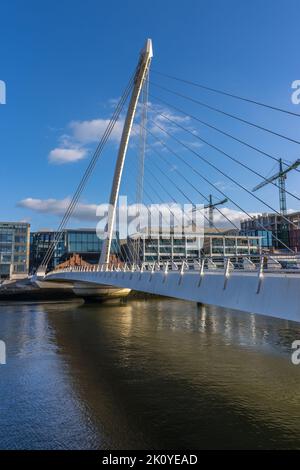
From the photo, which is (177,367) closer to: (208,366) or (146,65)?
(208,366)

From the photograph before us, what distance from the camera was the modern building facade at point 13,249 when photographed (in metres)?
104

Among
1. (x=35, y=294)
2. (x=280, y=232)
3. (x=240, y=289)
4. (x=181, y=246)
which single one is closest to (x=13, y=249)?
(x=35, y=294)

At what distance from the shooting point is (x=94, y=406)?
1593 centimetres

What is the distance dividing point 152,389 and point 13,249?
3760 inches

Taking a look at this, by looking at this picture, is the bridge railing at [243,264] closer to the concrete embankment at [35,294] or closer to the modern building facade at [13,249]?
the concrete embankment at [35,294]

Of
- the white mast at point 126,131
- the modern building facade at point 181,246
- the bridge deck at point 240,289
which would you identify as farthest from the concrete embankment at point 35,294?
the bridge deck at point 240,289

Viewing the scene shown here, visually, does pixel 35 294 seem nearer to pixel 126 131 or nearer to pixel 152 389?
pixel 126 131

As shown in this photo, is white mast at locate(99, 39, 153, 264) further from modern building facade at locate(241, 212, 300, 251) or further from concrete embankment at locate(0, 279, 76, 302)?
modern building facade at locate(241, 212, 300, 251)

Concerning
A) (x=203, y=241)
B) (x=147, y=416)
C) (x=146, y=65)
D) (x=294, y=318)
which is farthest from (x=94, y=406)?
(x=203, y=241)

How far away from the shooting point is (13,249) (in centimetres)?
10606

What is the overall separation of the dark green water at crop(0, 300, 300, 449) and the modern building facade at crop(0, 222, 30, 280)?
75.7 meters

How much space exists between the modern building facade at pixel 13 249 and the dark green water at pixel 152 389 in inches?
2981

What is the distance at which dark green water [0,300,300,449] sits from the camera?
12867 millimetres
